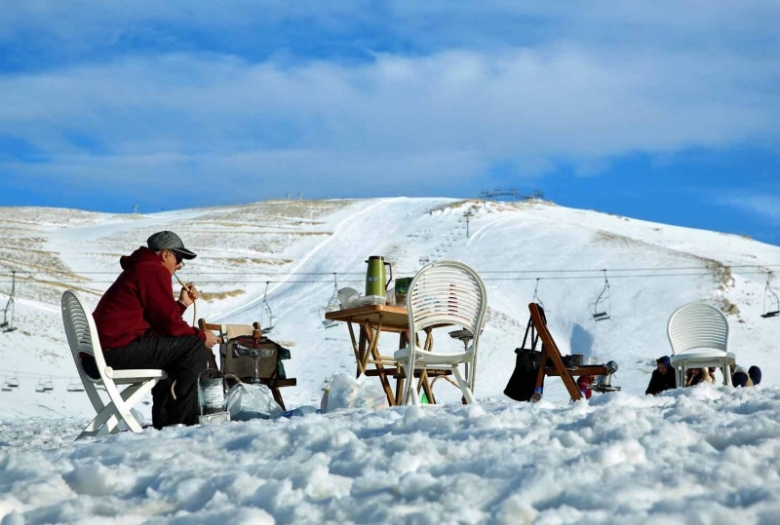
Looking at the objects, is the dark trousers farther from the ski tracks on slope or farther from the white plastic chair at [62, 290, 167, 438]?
the ski tracks on slope

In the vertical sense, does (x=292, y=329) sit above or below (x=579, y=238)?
below

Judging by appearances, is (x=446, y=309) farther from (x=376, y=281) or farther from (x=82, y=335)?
(x=82, y=335)

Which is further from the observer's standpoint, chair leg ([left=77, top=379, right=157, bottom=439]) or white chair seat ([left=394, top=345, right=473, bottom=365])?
white chair seat ([left=394, top=345, right=473, bottom=365])

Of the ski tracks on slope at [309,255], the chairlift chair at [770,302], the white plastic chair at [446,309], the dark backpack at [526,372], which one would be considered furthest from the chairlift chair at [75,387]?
the chairlift chair at [770,302]

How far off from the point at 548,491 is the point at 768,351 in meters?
23.2

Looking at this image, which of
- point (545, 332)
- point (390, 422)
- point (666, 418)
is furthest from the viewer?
point (545, 332)

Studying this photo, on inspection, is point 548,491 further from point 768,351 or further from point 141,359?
point 768,351

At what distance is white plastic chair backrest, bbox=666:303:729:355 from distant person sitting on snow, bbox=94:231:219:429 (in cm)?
508

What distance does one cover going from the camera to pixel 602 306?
29.1 meters

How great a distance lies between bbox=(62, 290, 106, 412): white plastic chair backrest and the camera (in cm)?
574

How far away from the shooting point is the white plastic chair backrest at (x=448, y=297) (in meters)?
6.91

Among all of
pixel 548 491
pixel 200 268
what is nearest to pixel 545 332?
pixel 548 491

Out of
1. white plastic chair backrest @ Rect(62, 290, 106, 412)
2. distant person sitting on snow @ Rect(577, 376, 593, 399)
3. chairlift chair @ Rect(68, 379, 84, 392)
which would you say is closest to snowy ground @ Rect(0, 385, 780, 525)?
white plastic chair backrest @ Rect(62, 290, 106, 412)

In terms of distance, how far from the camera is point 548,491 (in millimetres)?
3111
